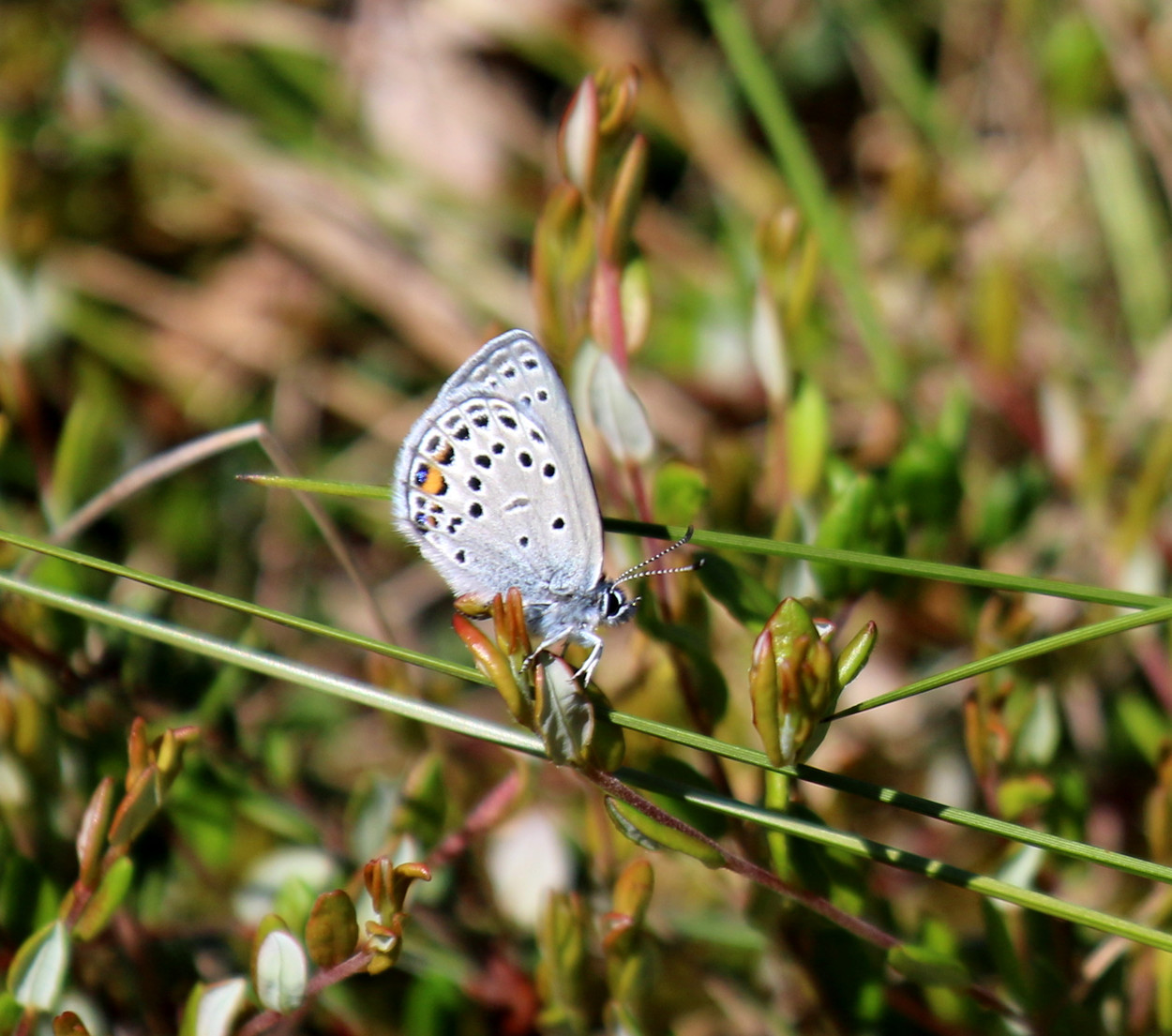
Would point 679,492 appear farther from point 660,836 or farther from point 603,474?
point 660,836

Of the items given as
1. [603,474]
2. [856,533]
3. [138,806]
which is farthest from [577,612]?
[138,806]

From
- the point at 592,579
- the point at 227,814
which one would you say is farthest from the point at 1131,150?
the point at 227,814

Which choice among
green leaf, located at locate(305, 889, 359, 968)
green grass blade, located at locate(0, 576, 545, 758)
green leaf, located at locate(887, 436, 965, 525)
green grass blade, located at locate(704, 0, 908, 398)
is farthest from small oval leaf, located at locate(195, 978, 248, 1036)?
green grass blade, located at locate(704, 0, 908, 398)

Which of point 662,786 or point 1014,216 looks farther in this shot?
point 1014,216

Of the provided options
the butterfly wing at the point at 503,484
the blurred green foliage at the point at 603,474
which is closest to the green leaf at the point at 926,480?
the blurred green foliage at the point at 603,474

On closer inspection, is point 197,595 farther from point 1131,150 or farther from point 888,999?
point 1131,150

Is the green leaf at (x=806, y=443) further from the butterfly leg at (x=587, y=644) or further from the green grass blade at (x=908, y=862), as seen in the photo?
the green grass blade at (x=908, y=862)
